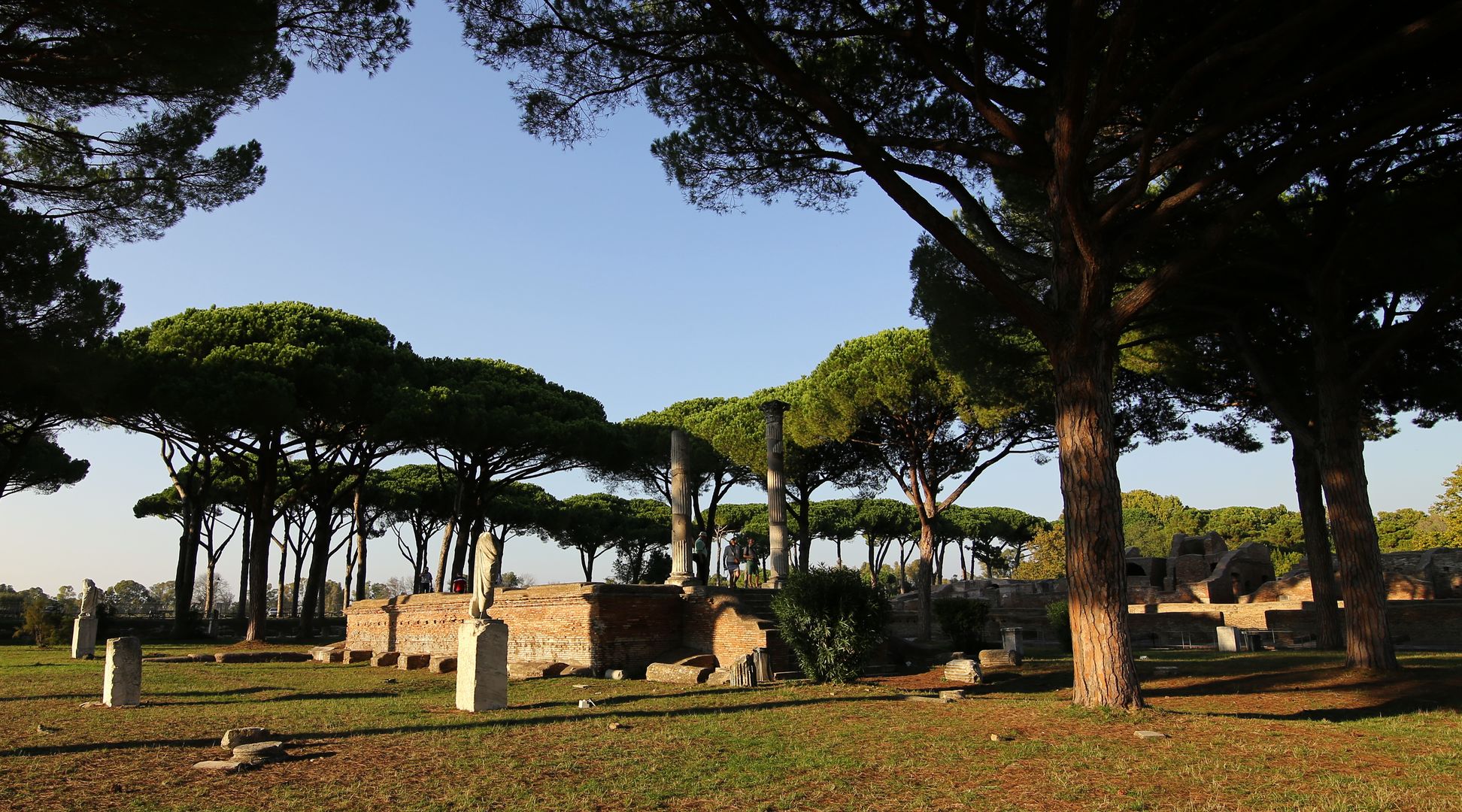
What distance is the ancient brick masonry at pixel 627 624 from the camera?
13.2 metres

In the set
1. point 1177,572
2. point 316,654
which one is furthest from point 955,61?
point 1177,572

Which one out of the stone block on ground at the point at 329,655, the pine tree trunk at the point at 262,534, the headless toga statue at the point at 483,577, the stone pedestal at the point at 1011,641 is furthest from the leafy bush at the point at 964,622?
the pine tree trunk at the point at 262,534

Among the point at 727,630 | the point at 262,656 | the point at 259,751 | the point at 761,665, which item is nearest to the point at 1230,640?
the point at 727,630

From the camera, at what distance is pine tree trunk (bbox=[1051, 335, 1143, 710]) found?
26.7 ft

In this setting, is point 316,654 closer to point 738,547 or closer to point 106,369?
point 106,369

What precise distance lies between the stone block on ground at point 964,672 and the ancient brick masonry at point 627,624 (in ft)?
7.36

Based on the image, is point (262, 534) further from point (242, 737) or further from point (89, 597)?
point (242, 737)

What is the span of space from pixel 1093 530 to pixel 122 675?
389 inches

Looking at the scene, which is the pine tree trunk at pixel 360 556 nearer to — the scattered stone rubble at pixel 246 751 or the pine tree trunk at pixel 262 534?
the pine tree trunk at pixel 262 534

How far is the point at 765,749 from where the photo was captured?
21.3ft

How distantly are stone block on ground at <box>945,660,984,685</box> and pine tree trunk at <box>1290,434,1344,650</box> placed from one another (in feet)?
22.5

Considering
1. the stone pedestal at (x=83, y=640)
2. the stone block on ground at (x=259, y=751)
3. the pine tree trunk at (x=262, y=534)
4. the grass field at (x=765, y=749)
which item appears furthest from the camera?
the pine tree trunk at (x=262, y=534)

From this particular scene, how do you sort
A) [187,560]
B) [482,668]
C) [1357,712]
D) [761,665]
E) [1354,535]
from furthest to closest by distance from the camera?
1. [187,560]
2. [761,665]
3. [1354,535]
4. [482,668]
5. [1357,712]

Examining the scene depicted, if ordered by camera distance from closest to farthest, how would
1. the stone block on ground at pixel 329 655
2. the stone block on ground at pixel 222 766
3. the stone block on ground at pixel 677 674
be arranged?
the stone block on ground at pixel 222 766 → the stone block on ground at pixel 677 674 → the stone block on ground at pixel 329 655
